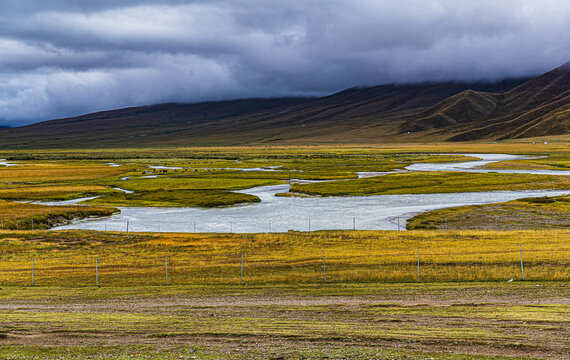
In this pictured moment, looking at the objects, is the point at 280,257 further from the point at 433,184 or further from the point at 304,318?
the point at 433,184

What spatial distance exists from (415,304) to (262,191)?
241 ft

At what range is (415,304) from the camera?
73.9 feet

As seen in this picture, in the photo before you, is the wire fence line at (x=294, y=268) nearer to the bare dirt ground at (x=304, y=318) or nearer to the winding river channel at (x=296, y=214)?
the bare dirt ground at (x=304, y=318)

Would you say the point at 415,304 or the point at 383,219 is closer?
the point at 415,304

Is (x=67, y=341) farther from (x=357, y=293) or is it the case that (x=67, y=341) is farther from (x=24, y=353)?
(x=357, y=293)

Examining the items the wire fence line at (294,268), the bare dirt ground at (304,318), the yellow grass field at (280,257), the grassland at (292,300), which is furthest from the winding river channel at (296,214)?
the bare dirt ground at (304,318)

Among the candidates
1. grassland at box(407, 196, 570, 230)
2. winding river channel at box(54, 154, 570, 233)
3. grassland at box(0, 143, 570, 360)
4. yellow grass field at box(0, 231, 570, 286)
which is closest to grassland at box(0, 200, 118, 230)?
winding river channel at box(54, 154, 570, 233)

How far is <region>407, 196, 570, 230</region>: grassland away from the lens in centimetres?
5612

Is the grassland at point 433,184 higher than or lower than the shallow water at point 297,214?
higher

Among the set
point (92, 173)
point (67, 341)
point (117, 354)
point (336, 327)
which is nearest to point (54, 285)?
point (67, 341)

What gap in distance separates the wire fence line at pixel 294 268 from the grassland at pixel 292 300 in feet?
0.44

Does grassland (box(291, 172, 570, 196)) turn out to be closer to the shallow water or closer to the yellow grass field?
the shallow water

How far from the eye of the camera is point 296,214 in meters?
68.9

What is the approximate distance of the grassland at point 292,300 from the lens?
1583 cm
